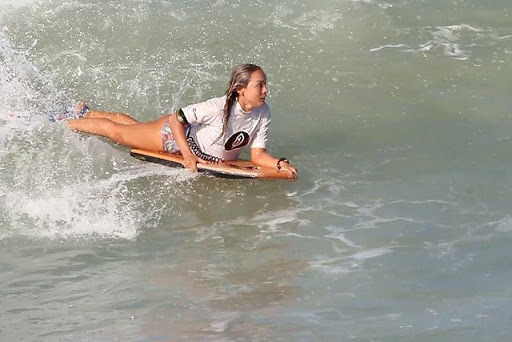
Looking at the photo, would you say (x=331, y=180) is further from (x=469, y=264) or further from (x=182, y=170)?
(x=469, y=264)

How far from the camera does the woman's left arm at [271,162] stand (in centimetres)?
862

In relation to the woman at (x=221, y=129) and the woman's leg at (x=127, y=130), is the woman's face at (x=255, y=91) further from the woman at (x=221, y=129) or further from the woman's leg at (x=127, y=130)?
the woman's leg at (x=127, y=130)

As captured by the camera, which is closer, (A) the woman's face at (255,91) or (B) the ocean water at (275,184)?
(B) the ocean water at (275,184)

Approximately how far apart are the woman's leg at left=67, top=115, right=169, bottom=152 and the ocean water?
8.6 inches

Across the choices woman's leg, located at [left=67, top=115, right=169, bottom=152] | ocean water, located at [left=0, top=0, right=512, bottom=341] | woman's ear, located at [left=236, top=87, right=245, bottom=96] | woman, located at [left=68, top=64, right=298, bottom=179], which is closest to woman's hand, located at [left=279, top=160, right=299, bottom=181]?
woman, located at [left=68, top=64, right=298, bottom=179]

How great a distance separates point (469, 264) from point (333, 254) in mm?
981

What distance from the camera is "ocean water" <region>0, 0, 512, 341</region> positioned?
20.4 ft

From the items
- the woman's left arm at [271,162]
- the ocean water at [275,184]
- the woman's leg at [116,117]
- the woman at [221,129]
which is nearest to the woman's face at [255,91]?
the woman at [221,129]

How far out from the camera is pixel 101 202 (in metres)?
8.43

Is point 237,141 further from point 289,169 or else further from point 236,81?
point 236,81

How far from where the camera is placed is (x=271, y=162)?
870cm

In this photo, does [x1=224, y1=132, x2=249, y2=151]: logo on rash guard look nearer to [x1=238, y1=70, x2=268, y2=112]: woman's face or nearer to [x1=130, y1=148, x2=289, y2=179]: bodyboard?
[x1=130, y1=148, x2=289, y2=179]: bodyboard

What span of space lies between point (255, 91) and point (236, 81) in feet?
0.60

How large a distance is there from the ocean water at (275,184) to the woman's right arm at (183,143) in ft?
1.19
